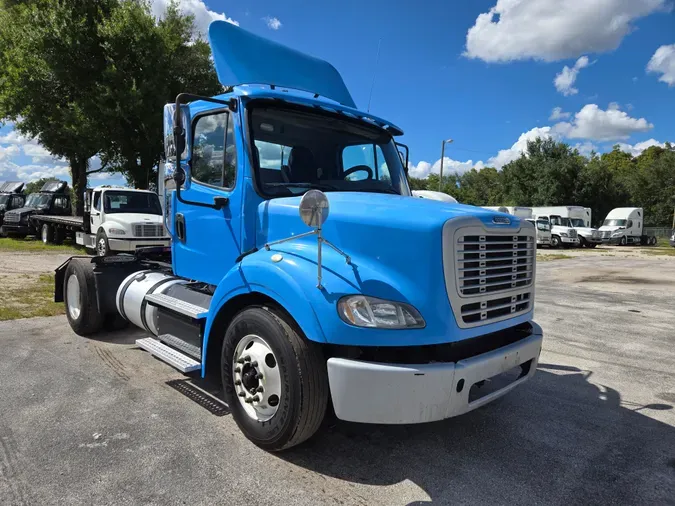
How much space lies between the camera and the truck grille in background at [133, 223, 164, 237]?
14.1 meters

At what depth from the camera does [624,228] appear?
37.4m

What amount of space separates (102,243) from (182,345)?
11.3 m

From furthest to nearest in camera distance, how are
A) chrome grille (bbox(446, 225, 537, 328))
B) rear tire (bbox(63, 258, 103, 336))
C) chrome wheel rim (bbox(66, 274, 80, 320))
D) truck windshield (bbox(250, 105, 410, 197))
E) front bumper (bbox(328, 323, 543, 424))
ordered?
chrome wheel rim (bbox(66, 274, 80, 320)), rear tire (bbox(63, 258, 103, 336)), truck windshield (bbox(250, 105, 410, 197)), chrome grille (bbox(446, 225, 537, 328)), front bumper (bbox(328, 323, 543, 424))

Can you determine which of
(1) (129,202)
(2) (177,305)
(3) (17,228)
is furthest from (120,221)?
(3) (17,228)

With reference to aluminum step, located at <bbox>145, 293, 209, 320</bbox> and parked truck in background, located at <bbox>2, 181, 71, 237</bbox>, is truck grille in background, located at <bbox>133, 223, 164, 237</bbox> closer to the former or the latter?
aluminum step, located at <bbox>145, 293, 209, 320</bbox>

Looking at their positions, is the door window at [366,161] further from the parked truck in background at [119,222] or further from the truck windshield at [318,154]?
the parked truck in background at [119,222]

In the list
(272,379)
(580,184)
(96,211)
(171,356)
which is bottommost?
(171,356)

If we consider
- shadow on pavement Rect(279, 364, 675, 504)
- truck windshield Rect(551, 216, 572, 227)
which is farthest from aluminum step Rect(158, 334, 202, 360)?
truck windshield Rect(551, 216, 572, 227)

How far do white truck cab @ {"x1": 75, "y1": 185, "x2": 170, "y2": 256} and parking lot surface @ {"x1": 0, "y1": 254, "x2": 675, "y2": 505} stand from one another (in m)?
8.88

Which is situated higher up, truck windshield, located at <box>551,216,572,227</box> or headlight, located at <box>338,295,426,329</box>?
truck windshield, located at <box>551,216,572,227</box>

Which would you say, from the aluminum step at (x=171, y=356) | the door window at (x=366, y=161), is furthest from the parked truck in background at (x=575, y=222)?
the aluminum step at (x=171, y=356)

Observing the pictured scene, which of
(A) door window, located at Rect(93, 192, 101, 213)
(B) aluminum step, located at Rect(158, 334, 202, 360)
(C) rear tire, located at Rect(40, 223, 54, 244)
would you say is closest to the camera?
(B) aluminum step, located at Rect(158, 334, 202, 360)

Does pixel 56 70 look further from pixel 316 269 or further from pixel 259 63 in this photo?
pixel 316 269

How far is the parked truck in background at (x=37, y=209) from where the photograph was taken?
73.1 ft
